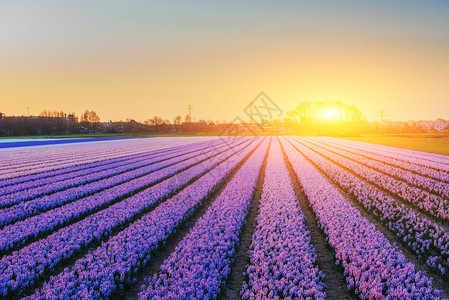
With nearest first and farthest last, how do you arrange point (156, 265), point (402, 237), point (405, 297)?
point (405, 297), point (156, 265), point (402, 237)

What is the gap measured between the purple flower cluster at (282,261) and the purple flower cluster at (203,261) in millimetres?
495

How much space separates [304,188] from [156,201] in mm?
5753

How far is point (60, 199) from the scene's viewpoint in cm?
977

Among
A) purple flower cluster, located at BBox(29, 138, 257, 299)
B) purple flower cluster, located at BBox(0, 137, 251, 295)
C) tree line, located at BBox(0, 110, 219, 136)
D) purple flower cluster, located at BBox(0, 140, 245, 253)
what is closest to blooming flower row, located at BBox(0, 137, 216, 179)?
purple flower cluster, located at BBox(0, 140, 245, 253)

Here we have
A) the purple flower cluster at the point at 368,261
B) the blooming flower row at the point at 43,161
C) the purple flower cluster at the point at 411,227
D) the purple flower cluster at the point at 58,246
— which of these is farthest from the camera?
the blooming flower row at the point at 43,161

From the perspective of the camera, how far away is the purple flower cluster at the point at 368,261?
4090mm

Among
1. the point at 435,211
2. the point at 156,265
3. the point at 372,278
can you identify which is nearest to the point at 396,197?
the point at 435,211

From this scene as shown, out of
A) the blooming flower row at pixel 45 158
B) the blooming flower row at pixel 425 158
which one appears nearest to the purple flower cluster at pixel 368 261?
the blooming flower row at pixel 425 158

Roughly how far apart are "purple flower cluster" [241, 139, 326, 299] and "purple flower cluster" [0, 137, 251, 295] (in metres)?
3.62

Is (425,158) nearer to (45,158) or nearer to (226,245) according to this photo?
(226,245)

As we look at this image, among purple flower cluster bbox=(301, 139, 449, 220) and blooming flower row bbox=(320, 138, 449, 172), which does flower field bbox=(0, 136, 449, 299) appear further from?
blooming flower row bbox=(320, 138, 449, 172)

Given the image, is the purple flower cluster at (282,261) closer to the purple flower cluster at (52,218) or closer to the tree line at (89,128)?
the purple flower cluster at (52,218)

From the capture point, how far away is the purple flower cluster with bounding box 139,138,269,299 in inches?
164

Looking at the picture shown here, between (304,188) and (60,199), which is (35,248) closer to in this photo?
(60,199)
